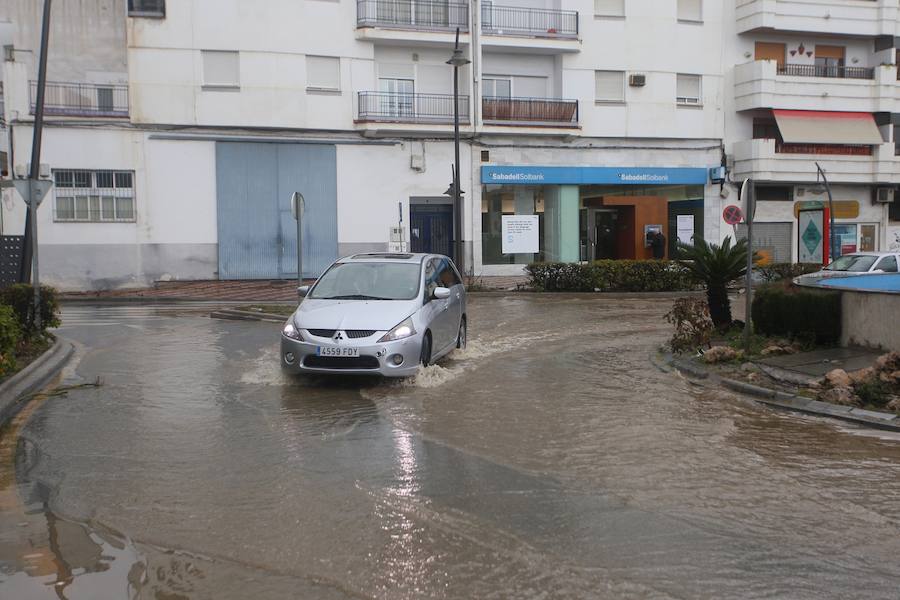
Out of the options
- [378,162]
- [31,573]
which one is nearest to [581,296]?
[378,162]

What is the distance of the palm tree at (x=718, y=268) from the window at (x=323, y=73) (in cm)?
1710

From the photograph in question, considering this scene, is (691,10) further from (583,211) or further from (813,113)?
(583,211)

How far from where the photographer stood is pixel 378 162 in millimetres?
29250

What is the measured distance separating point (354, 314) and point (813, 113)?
2706 centimetres

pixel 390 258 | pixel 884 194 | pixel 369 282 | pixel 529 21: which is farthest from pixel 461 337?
pixel 884 194

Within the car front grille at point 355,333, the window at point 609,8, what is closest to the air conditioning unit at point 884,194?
the window at point 609,8

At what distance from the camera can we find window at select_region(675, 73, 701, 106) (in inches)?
1258

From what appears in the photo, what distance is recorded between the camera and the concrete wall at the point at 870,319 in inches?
422

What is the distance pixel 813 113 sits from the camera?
32.6m

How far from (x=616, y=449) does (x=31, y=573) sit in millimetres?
4543

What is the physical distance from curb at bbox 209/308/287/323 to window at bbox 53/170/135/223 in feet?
29.8

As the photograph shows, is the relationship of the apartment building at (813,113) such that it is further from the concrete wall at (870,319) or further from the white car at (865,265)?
the concrete wall at (870,319)

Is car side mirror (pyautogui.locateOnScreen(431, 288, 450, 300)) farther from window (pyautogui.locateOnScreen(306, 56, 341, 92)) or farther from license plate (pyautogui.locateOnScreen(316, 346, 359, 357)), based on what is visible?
window (pyautogui.locateOnScreen(306, 56, 341, 92))

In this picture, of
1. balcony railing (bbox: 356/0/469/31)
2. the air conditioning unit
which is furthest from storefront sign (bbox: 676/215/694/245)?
balcony railing (bbox: 356/0/469/31)
